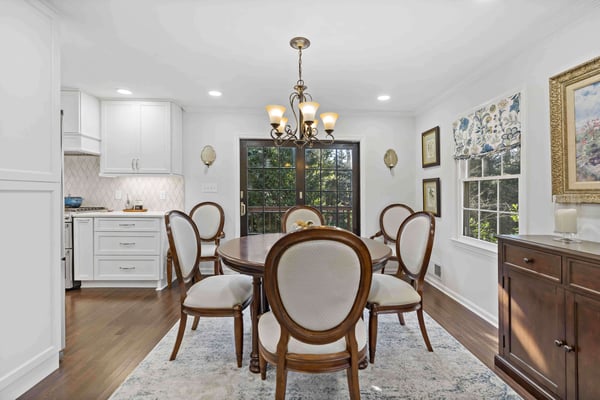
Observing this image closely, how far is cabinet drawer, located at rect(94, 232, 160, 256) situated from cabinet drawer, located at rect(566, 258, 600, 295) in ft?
12.4

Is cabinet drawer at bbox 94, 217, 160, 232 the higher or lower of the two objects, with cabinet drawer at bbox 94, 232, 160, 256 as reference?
higher

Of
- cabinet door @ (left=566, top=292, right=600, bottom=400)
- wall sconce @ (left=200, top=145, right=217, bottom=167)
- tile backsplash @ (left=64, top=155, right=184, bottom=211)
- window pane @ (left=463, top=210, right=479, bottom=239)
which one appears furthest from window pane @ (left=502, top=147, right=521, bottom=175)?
tile backsplash @ (left=64, top=155, right=184, bottom=211)

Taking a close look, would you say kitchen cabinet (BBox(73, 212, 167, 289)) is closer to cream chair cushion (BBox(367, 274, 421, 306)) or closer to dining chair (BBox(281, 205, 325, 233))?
dining chair (BBox(281, 205, 325, 233))

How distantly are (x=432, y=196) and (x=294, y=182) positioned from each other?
187cm

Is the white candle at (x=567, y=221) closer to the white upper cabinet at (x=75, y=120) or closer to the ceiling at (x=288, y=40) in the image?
the ceiling at (x=288, y=40)

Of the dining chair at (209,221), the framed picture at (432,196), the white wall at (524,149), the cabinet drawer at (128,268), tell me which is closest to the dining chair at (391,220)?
the framed picture at (432,196)

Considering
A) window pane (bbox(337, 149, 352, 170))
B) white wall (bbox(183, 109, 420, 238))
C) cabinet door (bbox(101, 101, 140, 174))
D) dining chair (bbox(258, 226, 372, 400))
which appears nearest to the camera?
dining chair (bbox(258, 226, 372, 400))

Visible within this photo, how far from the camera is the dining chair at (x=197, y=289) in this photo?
2.04m

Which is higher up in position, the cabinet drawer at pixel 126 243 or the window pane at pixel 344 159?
the window pane at pixel 344 159

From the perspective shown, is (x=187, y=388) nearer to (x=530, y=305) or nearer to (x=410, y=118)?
(x=530, y=305)

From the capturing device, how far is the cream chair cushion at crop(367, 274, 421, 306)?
7.02 feet

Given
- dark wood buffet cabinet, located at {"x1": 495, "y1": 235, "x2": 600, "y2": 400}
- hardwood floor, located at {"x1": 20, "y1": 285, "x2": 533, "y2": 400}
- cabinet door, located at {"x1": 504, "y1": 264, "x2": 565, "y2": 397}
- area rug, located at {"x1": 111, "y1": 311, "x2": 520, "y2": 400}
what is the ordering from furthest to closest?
1. hardwood floor, located at {"x1": 20, "y1": 285, "x2": 533, "y2": 400}
2. area rug, located at {"x1": 111, "y1": 311, "x2": 520, "y2": 400}
3. cabinet door, located at {"x1": 504, "y1": 264, "x2": 565, "y2": 397}
4. dark wood buffet cabinet, located at {"x1": 495, "y1": 235, "x2": 600, "y2": 400}

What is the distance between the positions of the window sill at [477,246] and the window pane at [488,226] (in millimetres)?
69

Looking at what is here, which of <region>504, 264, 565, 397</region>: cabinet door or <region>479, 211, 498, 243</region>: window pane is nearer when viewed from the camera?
<region>504, 264, 565, 397</region>: cabinet door
